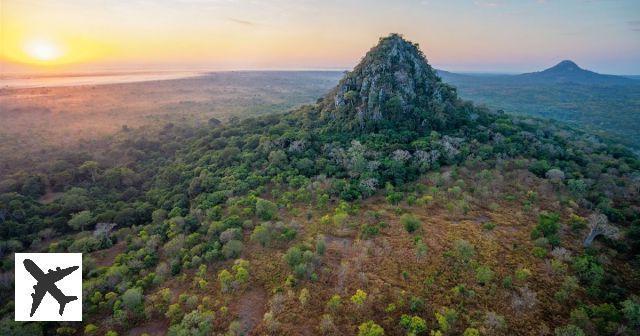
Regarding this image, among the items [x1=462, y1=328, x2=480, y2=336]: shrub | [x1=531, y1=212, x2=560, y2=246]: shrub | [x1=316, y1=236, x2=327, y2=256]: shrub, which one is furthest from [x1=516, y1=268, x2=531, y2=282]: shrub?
[x1=316, y1=236, x2=327, y2=256]: shrub

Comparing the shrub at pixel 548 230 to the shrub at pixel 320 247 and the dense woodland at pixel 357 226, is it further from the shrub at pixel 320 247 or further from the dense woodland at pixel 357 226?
the shrub at pixel 320 247

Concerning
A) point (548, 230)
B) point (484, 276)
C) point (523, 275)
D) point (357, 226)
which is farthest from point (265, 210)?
point (548, 230)

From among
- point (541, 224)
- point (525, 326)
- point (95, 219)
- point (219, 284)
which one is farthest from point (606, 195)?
point (95, 219)

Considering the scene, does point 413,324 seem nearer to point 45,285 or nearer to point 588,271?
point 588,271

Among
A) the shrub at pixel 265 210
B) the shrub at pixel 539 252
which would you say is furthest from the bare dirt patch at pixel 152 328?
the shrub at pixel 539 252

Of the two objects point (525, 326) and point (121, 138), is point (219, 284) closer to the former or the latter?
point (525, 326)

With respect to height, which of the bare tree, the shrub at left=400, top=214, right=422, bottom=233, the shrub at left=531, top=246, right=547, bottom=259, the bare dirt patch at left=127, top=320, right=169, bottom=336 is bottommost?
the bare dirt patch at left=127, top=320, right=169, bottom=336

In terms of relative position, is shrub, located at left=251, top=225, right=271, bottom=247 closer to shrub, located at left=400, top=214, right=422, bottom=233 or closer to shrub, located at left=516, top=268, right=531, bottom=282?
shrub, located at left=400, top=214, right=422, bottom=233
